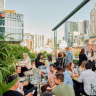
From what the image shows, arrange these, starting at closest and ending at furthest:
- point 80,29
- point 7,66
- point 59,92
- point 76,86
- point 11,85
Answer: point 7,66 < point 11,85 < point 59,92 < point 76,86 < point 80,29

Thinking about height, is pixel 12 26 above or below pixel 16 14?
below

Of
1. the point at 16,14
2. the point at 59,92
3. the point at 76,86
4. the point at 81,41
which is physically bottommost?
the point at 76,86

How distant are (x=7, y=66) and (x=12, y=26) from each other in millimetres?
69766

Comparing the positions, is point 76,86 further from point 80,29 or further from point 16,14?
point 80,29

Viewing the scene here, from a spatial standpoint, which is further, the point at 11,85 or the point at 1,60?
the point at 11,85

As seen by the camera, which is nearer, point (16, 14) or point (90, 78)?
point (90, 78)

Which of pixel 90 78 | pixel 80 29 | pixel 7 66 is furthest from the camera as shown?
pixel 80 29

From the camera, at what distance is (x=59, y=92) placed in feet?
6.70

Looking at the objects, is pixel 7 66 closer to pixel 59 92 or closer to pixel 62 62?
pixel 59 92

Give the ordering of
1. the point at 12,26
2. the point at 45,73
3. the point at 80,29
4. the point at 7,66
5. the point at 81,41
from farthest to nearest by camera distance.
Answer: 1. the point at 80,29
2. the point at 81,41
3. the point at 12,26
4. the point at 45,73
5. the point at 7,66

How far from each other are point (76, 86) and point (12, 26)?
223ft

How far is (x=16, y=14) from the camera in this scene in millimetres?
72938

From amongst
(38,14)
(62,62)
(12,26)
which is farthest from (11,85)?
(38,14)

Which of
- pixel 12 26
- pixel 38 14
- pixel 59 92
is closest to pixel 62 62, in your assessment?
pixel 59 92
